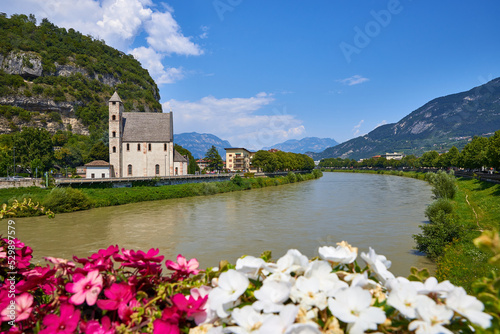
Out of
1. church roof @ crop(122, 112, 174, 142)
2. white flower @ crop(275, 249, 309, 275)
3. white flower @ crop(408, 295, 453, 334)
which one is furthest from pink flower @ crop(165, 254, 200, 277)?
church roof @ crop(122, 112, 174, 142)

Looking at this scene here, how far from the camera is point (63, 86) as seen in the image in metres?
108

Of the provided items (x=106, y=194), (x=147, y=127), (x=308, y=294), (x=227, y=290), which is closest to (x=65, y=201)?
(x=106, y=194)

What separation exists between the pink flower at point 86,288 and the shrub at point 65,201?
111ft

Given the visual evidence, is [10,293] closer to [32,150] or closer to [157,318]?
[157,318]

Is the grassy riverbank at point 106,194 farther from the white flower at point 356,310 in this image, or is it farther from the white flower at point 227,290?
the white flower at point 356,310

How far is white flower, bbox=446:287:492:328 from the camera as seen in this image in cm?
120

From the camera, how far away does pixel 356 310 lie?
4.42 feet

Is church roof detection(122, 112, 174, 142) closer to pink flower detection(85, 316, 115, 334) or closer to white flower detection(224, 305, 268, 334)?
pink flower detection(85, 316, 115, 334)

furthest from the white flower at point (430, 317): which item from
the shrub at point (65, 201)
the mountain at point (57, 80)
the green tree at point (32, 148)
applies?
the mountain at point (57, 80)

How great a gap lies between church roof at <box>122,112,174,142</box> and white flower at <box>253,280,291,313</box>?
2484 inches

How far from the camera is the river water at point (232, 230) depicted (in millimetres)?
17066

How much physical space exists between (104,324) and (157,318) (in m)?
0.28

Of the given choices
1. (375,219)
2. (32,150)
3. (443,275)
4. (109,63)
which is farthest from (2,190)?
(109,63)

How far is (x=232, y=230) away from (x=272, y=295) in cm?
2173
